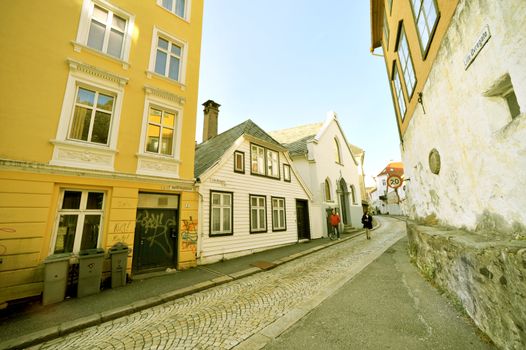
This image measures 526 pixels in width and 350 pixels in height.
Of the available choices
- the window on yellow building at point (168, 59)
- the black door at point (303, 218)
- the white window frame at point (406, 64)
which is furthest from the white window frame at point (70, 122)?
the black door at point (303, 218)

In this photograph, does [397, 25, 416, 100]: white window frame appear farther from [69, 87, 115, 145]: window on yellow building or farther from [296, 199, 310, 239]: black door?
[69, 87, 115, 145]: window on yellow building

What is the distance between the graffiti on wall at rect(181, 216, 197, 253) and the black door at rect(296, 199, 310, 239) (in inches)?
315

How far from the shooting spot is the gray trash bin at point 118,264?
6.29m

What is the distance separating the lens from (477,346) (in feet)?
9.89

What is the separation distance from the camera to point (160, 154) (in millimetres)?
8203

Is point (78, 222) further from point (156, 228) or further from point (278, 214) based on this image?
point (278, 214)

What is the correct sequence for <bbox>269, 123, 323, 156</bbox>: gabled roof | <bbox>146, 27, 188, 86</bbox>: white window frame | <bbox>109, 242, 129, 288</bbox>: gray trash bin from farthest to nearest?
<bbox>269, 123, 323, 156</bbox>: gabled roof < <bbox>146, 27, 188, 86</bbox>: white window frame < <bbox>109, 242, 129, 288</bbox>: gray trash bin

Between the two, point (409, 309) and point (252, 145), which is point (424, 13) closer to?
point (409, 309)

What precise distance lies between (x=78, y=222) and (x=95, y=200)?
76 centimetres

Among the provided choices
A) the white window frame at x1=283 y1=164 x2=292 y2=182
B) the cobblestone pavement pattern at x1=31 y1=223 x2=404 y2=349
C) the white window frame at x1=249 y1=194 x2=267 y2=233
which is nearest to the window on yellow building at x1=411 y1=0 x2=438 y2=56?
the cobblestone pavement pattern at x1=31 y1=223 x2=404 y2=349

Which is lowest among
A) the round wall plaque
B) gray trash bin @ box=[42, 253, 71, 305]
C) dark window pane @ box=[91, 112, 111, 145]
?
gray trash bin @ box=[42, 253, 71, 305]

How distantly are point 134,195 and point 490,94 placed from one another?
9070mm

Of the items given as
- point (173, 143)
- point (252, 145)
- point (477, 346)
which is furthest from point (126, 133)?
point (477, 346)

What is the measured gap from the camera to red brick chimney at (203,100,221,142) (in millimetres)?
16469
